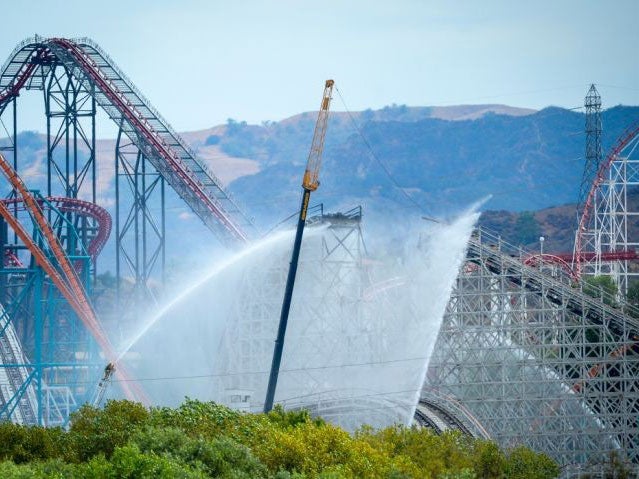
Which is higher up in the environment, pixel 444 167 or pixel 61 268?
pixel 444 167

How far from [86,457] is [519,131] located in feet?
520

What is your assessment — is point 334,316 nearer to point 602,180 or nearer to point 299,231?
point 299,231

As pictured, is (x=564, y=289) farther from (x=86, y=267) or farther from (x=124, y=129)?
(x=124, y=129)

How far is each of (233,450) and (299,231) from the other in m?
12.4

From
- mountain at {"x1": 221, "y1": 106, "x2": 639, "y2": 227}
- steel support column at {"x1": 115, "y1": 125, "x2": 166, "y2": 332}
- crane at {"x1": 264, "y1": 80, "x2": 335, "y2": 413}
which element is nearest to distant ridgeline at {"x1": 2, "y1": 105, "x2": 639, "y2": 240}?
mountain at {"x1": 221, "y1": 106, "x2": 639, "y2": 227}

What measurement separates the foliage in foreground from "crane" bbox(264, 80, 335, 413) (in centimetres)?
261

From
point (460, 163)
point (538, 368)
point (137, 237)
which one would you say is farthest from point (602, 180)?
point (460, 163)

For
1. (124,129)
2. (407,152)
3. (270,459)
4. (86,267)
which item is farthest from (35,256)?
(407,152)

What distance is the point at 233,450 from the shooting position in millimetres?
33031

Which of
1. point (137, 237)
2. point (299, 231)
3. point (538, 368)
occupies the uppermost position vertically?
point (137, 237)

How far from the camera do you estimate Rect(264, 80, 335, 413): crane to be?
1720 inches

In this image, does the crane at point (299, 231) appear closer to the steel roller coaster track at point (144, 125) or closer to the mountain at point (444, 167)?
the steel roller coaster track at point (144, 125)

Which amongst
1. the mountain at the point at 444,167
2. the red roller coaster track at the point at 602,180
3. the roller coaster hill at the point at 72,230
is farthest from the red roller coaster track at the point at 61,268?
the mountain at the point at 444,167

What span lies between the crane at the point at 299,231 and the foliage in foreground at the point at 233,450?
2.61 m
